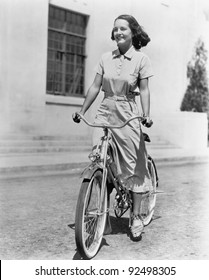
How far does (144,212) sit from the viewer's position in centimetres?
441

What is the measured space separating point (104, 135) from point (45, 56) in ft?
29.8

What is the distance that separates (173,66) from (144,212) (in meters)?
9.82

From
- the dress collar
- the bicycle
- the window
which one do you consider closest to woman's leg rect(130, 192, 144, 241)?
the bicycle

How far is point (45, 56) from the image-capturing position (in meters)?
12.2

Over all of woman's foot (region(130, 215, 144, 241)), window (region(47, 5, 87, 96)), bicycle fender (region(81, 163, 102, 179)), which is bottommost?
woman's foot (region(130, 215, 144, 241))

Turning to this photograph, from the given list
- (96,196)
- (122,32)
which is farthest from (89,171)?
(122,32)

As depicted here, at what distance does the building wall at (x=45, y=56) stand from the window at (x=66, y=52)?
0.85 feet

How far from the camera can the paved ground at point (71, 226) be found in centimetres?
350

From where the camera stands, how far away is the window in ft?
43.9

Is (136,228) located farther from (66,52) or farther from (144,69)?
(66,52)

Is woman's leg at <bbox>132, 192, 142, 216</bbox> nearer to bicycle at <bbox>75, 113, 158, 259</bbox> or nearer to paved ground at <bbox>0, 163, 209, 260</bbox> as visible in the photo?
bicycle at <bbox>75, 113, 158, 259</bbox>

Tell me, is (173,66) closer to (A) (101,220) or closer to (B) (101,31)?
(B) (101,31)

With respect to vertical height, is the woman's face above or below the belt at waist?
above
